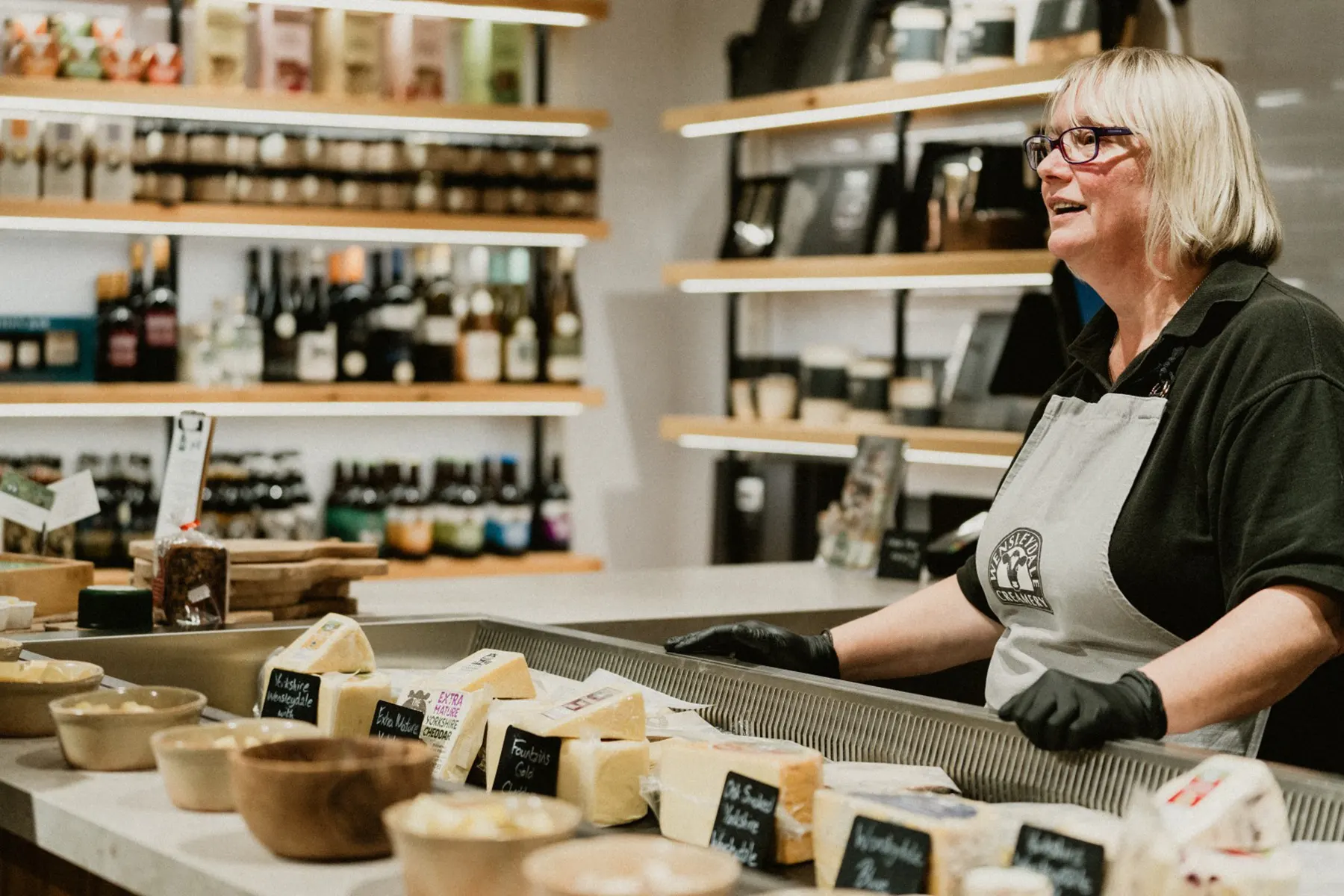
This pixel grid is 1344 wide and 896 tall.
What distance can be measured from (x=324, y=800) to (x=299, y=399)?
3696mm

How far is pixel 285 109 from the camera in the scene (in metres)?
4.85

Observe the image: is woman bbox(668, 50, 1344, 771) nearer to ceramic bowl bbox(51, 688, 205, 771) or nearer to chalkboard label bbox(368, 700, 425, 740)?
chalkboard label bbox(368, 700, 425, 740)

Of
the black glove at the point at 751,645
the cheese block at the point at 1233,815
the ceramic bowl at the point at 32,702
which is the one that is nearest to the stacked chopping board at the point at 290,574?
the ceramic bowl at the point at 32,702

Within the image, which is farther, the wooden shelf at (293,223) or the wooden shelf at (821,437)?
the wooden shelf at (293,223)

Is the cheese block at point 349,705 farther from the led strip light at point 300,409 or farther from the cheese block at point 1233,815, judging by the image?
the led strip light at point 300,409

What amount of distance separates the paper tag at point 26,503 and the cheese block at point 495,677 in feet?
3.74

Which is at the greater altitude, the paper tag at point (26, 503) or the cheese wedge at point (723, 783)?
the paper tag at point (26, 503)

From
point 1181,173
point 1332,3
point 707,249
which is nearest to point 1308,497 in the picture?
point 1181,173

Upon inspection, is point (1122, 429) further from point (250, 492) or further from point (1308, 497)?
point (250, 492)

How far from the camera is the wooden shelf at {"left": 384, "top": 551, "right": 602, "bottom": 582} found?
5.06 metres

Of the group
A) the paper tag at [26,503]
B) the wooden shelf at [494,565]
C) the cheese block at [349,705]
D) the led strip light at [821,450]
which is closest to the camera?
the cheese block at [349,705]

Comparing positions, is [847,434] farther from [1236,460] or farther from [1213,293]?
[1236,460]

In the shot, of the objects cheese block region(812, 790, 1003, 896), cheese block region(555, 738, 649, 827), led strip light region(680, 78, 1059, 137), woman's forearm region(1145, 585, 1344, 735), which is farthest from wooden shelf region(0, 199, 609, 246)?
cheese block region(812, 790, 1003, 896)

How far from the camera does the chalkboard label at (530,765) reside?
1575 mm
